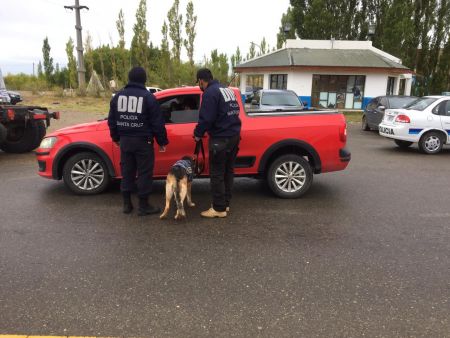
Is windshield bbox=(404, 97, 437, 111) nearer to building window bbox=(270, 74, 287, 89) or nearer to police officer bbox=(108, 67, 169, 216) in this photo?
police officer bbox=(108, 67, 169, 216)

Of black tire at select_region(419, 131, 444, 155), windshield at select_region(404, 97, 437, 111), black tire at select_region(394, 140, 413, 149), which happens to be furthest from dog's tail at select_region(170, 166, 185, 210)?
black tire at select_region(394, 140, 413, 149)

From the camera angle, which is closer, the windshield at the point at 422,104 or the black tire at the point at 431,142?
the black tire at the point at 431,142

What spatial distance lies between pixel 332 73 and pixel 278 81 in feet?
11.6

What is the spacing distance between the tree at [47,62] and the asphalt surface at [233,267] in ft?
152

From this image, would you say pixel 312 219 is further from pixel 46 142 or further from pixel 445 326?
pixel 46 142

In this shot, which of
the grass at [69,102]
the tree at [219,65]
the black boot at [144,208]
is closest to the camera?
the black boot at [144,208]

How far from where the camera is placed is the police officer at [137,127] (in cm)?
505

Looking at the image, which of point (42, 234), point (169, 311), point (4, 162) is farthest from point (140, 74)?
point (4, 162)

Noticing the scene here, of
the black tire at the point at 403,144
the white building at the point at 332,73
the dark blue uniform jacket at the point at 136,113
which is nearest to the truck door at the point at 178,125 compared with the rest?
the dark blue uniform jacket at the point at 136,113

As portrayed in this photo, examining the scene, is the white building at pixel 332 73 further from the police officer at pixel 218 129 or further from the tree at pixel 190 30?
the police officer at pixel 218 129

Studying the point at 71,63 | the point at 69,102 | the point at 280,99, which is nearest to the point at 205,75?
the point at 280,99

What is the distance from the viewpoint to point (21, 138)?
1058 centimetres

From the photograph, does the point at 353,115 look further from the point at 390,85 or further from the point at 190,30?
the point at 190,30

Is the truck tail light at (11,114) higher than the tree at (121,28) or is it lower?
lower
